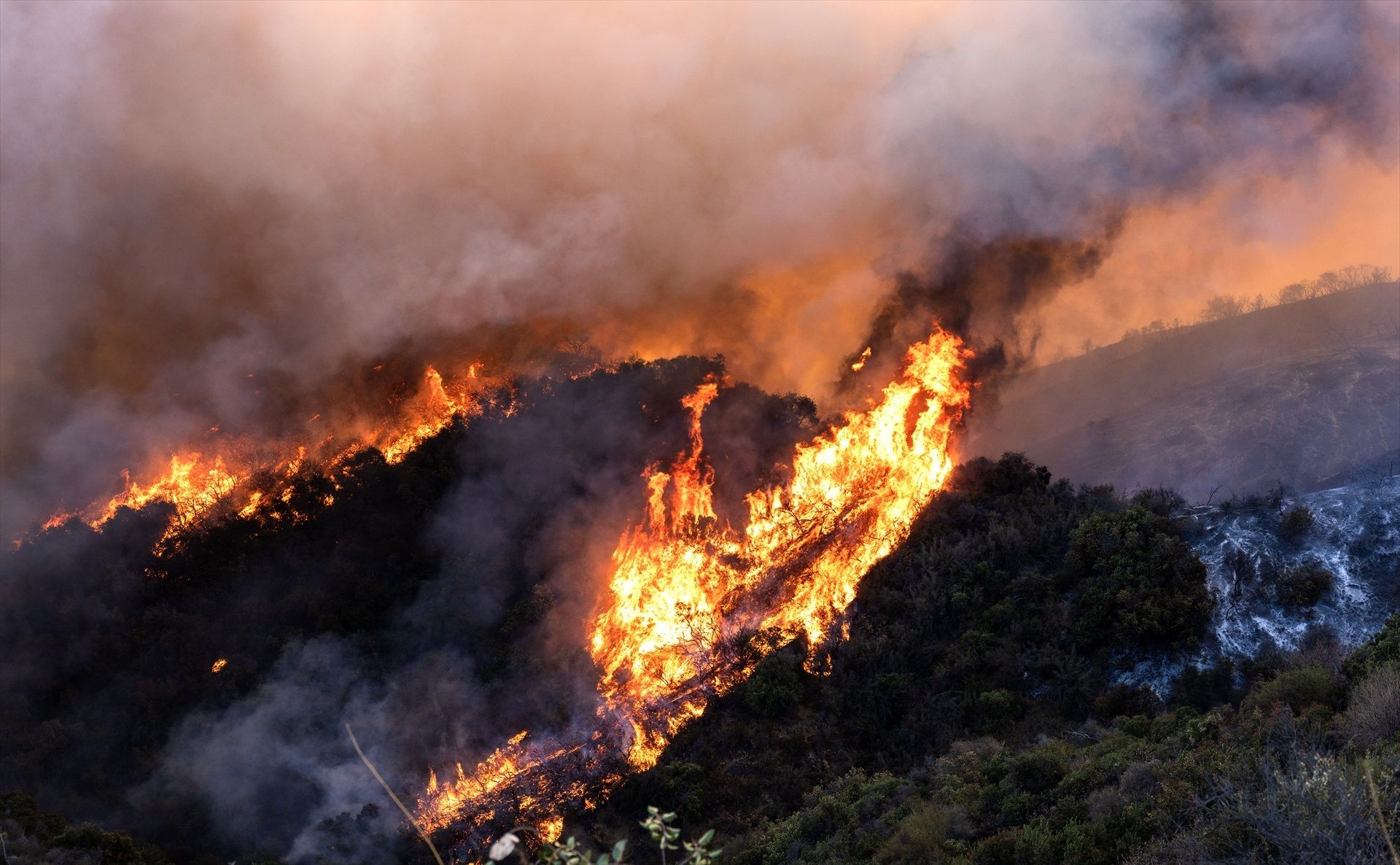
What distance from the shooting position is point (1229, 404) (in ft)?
138

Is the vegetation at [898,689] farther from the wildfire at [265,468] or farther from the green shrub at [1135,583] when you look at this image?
the wildfire at [265,468]

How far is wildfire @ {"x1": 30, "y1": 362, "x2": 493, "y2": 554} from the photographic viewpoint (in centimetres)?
3073

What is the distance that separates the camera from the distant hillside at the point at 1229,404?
124 ft

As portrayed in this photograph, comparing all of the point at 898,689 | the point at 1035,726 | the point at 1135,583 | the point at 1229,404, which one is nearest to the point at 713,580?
the point at 898,689

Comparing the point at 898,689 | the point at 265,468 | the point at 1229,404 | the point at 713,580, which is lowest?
the point at 898,689

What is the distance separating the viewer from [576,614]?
81.0ft

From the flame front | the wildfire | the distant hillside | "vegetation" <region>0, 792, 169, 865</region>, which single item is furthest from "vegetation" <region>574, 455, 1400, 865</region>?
the wildfire

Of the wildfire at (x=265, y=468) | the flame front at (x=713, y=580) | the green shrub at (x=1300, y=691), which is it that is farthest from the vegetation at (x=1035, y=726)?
the wildfire at (x=265, y=468)

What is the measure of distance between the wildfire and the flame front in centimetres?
842

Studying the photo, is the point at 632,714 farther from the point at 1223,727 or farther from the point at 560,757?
the point at 1223,727

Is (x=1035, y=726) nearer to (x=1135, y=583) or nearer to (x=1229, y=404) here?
(x=1135, y=583)

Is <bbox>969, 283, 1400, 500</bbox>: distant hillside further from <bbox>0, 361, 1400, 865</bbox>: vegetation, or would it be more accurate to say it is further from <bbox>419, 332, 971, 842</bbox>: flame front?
<bbox>0, 361, 1400, 865</bbox>: vegetation

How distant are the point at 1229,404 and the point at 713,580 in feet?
88.9

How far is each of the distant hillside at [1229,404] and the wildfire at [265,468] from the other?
16.6 meters
